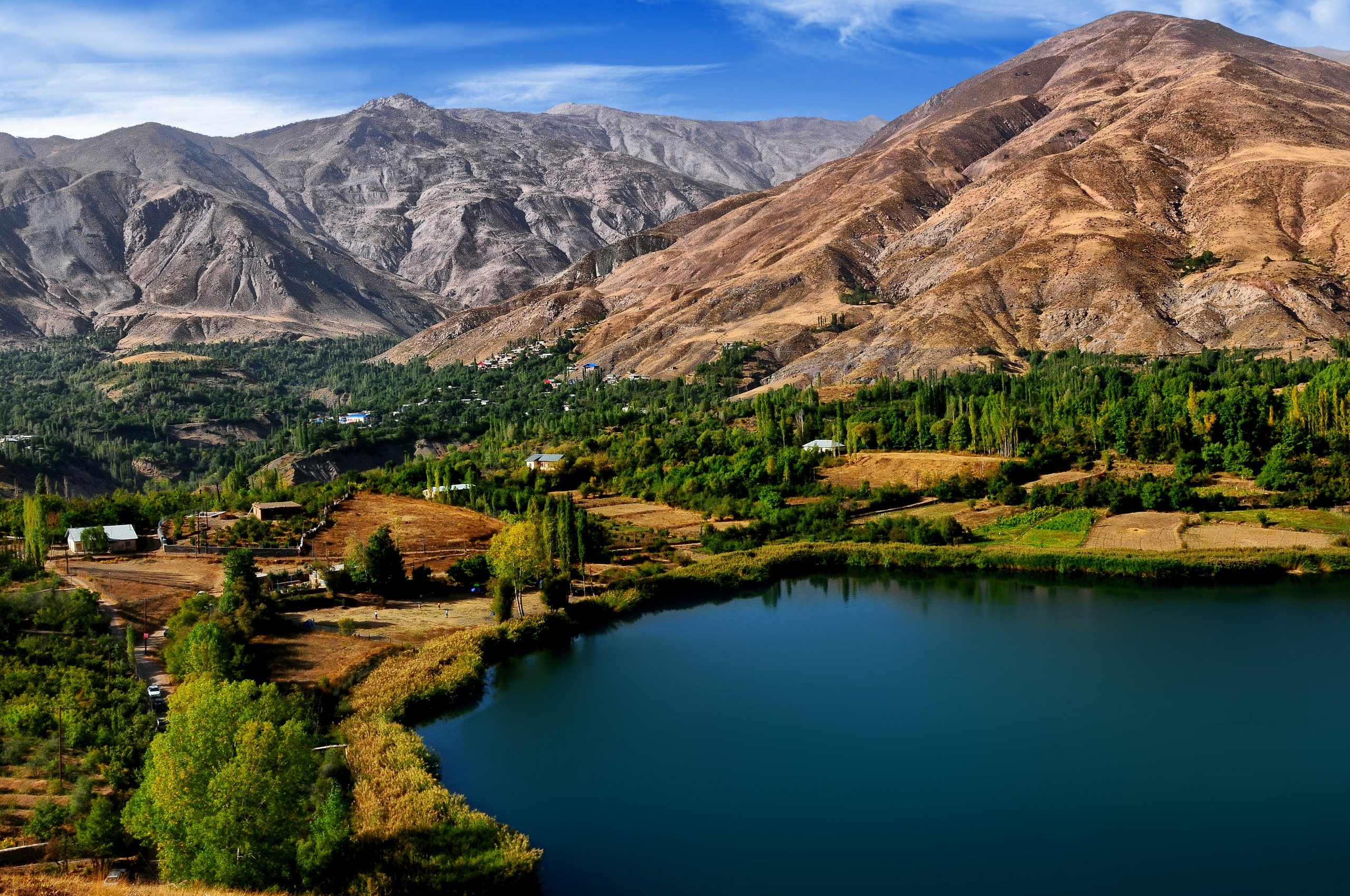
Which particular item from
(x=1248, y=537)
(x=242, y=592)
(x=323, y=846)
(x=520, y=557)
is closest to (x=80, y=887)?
(x=323, y=846)

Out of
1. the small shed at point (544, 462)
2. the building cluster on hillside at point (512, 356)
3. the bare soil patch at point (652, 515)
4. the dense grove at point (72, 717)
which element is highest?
the building cluster on hillside at point (512, 356)

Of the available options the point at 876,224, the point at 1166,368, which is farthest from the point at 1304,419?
the point at 876,224

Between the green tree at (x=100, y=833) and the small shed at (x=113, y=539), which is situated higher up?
the small shed at (x=113, y=539)

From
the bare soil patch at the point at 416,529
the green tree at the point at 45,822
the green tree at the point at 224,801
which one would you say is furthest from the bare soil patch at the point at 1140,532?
the green tree at the point at 45,822

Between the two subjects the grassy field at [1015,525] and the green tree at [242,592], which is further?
the grassy field at [1015,525]

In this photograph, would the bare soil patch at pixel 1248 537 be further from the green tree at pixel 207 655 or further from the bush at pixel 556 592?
the green tree at pixel 207 655

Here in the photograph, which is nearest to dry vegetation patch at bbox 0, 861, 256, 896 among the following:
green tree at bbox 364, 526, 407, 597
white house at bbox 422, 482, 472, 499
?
green tree at bbox 364, 526, 407, 597

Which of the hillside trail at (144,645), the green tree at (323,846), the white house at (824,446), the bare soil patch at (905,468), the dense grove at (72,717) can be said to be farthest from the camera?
the white house at (824,446)

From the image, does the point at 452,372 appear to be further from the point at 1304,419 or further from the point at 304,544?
the point at 1304,419

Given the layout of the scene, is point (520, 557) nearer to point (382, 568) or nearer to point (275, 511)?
point (382, 568)
